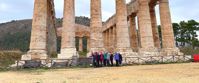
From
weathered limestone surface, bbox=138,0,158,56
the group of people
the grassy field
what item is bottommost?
the grassy field

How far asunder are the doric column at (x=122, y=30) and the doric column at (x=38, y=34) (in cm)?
1224

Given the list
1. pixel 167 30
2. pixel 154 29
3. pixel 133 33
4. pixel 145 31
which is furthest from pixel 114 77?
pixel 133 33

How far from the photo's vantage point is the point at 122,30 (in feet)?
151

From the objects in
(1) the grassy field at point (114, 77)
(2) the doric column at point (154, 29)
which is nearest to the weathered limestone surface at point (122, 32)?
(2) the doric column at point (154, 29)

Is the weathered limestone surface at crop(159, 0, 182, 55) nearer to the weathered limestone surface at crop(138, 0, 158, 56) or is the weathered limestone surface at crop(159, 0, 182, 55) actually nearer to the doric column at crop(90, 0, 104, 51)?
the weathered limestone surface at crop(138, 0, 158, 56)

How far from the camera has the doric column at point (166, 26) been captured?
47.2m

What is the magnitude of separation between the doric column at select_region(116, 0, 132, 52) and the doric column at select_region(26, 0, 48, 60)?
40.2 ft

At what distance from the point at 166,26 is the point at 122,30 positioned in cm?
775

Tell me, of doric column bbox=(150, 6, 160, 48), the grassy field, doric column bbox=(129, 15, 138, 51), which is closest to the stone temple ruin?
doric column bbox=(150, 6, 160, 48)

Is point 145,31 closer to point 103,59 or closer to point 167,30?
point 167,30

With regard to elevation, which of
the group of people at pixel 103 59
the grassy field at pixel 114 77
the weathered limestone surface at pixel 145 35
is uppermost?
the weathered limestone surface at pixel 145 35

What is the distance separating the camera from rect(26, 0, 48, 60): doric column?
1581 inches

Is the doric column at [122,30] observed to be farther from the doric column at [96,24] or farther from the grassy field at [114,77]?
the grassy field at [114,77]

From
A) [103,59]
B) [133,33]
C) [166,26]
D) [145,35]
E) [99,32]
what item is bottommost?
[103,59]
